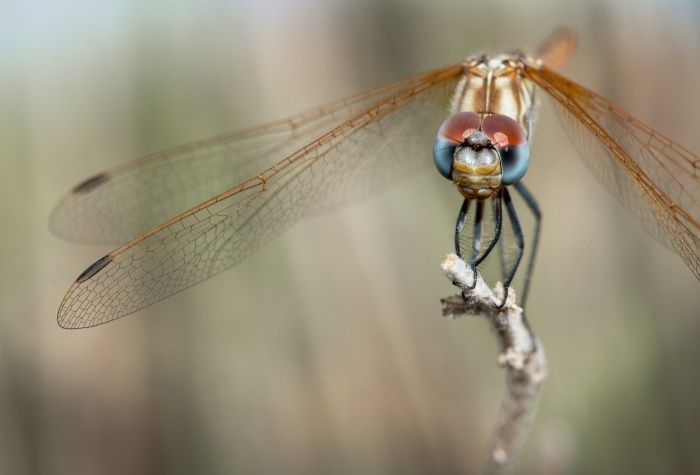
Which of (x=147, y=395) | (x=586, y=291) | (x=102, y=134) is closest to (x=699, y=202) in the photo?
(x=586, y=291)

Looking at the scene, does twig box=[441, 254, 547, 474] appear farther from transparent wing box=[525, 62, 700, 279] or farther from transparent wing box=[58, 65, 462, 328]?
transparent wing box=[58, 65, 462, 328]

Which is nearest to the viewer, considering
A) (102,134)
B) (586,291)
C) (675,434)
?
(675,434)

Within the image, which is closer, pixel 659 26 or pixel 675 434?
pixel 675 434

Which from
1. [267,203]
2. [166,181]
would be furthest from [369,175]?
[166,181]

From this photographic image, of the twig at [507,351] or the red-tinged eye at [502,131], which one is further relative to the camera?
the red-tinged eye at [502,131]

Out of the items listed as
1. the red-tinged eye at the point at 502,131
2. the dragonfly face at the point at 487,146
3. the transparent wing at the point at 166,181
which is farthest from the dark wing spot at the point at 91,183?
the red-tinged eye at the point at 502,131

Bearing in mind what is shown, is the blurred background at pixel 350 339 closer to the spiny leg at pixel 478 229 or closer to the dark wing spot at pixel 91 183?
the dark wing spot at pixel 91 183

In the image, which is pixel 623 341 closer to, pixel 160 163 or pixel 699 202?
pixel 699 202
